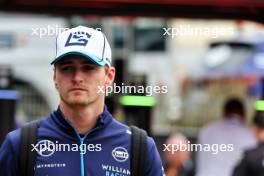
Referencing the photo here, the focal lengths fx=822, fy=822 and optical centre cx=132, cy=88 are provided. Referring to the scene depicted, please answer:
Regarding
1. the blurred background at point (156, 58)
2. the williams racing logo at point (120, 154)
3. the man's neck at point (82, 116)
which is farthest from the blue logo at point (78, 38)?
the blurred background at point (156, 58)

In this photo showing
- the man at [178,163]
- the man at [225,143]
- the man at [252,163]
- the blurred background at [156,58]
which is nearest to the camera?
the man at [225,143]

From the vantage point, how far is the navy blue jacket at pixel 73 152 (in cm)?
279

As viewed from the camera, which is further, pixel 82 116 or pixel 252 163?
pixel 252 163

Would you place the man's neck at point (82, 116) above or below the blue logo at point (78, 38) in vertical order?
below

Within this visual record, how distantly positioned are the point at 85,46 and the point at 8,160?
472mm

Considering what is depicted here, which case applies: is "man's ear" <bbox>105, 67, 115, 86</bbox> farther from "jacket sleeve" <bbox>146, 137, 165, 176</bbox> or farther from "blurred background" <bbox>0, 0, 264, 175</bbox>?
"blurred background" <bbox>0, 0, 264, 175</bbox>

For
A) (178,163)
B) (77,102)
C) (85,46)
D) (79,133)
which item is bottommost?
(178,163)

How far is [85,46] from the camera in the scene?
2852mm

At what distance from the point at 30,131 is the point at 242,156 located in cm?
278

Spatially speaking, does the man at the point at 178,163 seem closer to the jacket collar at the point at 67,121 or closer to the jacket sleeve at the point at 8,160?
the jacket collar at the point at 67,121

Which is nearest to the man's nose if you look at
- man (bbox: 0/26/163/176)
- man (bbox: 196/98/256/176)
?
man (bbox: 0/26/163/176)

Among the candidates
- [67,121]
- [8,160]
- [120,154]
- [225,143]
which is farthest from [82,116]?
[225,143]

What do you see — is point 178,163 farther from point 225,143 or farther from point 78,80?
point 78,80

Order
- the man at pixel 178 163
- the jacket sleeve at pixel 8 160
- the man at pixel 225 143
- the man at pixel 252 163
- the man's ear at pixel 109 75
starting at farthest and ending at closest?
the man at pixel 178 163
the man at pixel 252 163
the man at pixel 225 143
the man's ear at pixel 109 75
the jacket sleeve at pixel 8 160
